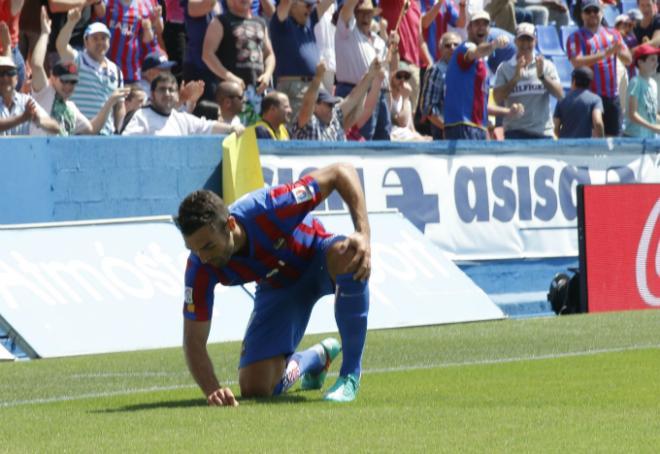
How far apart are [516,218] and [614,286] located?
64.4 inches

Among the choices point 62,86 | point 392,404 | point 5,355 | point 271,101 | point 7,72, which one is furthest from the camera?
point 271,101

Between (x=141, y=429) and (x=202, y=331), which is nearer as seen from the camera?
(x=141, y=429)

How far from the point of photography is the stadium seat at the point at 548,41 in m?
22.3

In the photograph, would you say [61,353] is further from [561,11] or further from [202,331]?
[561,11]

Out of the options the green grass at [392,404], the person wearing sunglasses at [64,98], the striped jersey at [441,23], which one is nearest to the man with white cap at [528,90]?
the striped jersey at [441,23]

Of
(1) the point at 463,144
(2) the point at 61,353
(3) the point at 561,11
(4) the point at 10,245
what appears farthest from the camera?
(3) the point at 561,11

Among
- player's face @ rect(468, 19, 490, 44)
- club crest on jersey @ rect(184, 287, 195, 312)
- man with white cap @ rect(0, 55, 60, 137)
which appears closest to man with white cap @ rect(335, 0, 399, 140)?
player's face @ rect(468, 19, 490, 44)

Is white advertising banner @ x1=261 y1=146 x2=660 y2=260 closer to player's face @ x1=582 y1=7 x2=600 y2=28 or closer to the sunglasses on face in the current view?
the sunglasses on face

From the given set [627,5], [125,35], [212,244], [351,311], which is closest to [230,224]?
[212,244]

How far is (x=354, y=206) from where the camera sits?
7461 millimetres

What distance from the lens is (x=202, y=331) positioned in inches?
290

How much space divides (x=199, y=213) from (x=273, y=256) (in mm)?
943

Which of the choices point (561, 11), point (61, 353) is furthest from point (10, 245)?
point (561, 11)

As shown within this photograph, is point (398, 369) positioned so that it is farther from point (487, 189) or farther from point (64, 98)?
point (487, 189)
